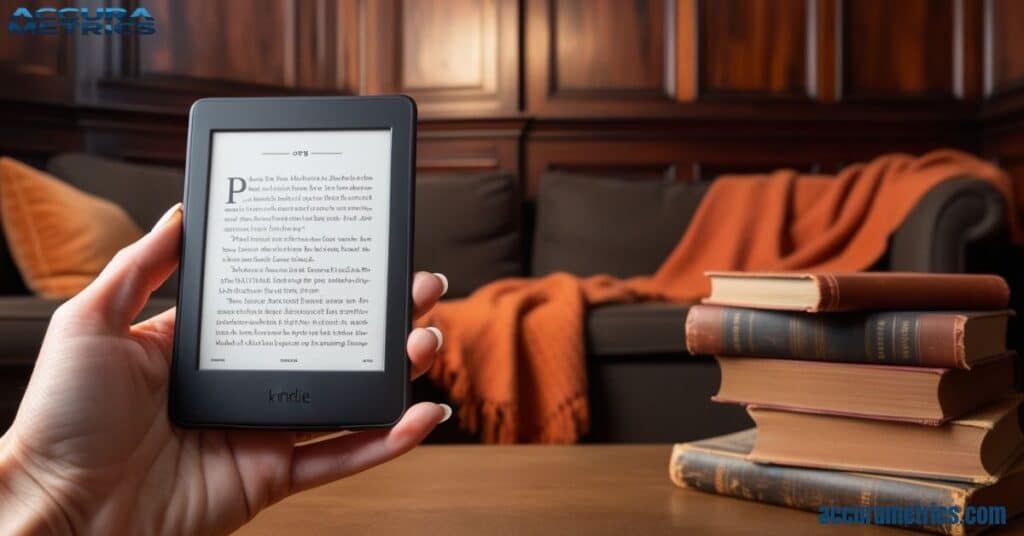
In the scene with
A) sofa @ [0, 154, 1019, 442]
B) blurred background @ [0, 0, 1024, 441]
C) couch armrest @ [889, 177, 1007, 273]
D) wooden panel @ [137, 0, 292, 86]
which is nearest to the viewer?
sofa @ [0, 154, 1019, 442]

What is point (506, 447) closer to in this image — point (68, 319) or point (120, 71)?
point (68, 319)

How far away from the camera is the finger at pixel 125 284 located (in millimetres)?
534

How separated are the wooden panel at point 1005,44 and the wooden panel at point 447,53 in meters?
1.45

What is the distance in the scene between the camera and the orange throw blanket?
167cm

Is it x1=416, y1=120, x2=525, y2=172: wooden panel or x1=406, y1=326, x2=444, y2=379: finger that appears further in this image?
x1=416, y1=120, x2=525, y2=172: wooden panel

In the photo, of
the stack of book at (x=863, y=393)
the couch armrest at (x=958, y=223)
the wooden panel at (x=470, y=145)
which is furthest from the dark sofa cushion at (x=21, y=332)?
the couch armrest at (x=958, y=223)

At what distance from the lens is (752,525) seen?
1.94 feet

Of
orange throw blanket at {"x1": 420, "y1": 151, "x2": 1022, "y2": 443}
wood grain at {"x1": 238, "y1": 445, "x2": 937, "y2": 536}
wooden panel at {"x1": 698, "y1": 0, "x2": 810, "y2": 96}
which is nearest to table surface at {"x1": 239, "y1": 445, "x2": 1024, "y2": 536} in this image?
wood grain at {"x1": 238, "y1": 445, "x2": 937, "y2": 536}

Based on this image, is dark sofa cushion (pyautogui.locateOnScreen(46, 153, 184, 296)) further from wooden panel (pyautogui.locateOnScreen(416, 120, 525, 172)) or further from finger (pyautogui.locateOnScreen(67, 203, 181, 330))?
finger (pyautogui.locateOnScreen(67, 203, 181, 330))

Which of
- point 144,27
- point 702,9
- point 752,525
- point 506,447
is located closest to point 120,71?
point 144,27

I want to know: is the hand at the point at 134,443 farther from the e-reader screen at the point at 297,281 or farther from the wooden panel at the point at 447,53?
the wooden panel at the point at 447,53

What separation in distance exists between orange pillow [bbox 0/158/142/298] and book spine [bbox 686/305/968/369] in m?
1.62

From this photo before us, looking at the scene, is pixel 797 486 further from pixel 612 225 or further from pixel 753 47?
pixel 753 47

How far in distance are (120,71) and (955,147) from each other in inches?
98.0
